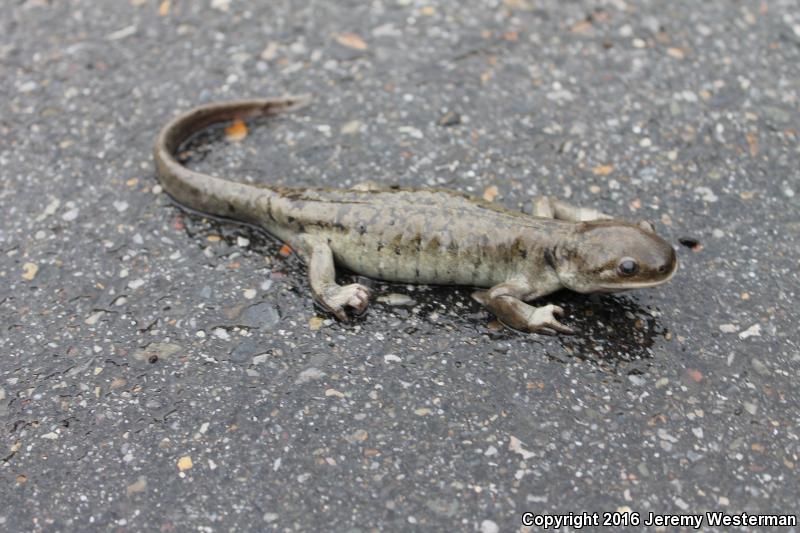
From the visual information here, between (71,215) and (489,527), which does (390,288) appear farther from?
(71,215)

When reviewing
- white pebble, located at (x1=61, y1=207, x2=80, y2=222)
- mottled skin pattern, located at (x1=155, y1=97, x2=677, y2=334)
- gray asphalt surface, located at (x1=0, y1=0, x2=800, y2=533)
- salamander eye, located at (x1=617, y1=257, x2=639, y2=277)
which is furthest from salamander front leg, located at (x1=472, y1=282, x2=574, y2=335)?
white pebble, located at (x1=61, y1=207, x2=80, y2=222)

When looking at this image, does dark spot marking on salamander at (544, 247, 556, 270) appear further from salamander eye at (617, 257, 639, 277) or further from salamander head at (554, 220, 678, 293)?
salamander eye at (617, 257, 639, 277)

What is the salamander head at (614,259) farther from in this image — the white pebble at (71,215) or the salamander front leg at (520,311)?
the white pebble at (71,215)

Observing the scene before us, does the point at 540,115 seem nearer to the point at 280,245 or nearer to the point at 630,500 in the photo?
the point at 280,245

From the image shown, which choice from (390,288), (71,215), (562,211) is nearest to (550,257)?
(562,211)

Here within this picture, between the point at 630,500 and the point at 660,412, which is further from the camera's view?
the point at 660,412

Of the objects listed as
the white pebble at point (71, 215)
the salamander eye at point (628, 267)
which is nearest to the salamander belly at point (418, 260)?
the salamander eye at point (628, 267)

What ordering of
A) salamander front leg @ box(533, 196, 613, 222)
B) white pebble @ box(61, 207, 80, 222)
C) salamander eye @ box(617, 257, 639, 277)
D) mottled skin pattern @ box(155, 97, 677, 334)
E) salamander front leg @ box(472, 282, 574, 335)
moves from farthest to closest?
white pebble @ box(61, 207, 80, 222), salamander front leg @ box(533, 196, 613, 222), salamander front leg @ box(472, 282, 574, 335), mottled skin pattern @ box(155, 97, 677, 334), salamander eye @ box(617, 257, 639, 277)

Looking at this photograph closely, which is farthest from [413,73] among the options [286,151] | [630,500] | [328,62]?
[630,500]
